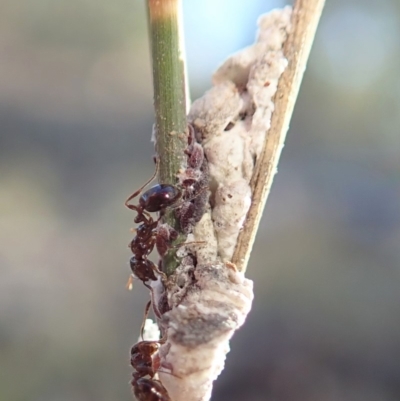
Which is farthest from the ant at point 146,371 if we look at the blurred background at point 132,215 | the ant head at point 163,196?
the blurred background at point 132,215

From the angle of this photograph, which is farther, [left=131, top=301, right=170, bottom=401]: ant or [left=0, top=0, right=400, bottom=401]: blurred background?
[left=0, top=0, right=400, bottom=401]: blurred background

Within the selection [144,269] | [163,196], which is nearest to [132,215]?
[144,269]

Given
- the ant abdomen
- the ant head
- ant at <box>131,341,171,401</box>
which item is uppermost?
the ant head

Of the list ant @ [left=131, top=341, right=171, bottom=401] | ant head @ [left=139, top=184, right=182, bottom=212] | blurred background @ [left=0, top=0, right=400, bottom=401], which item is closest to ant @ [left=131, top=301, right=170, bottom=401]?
ant @ [left=131, top=341, right=171, bottom=401]

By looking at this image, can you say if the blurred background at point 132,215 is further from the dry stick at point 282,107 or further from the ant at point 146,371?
the dry stick at point 282,107

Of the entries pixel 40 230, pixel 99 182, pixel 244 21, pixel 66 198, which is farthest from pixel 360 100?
pixel 40 230

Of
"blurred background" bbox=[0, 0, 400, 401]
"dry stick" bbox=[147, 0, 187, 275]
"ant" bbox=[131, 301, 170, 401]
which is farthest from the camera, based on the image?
"blurred background" bbox=[0, 0, 400, 401]

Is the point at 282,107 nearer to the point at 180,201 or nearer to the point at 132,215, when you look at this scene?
the point at 180,201

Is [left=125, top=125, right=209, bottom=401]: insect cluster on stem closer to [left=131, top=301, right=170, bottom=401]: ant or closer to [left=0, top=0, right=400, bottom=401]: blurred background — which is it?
[left=131, top=301, right=170, bottom=401]: ant
